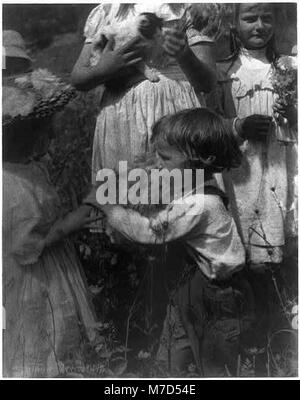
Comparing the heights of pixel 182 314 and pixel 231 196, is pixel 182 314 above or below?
below

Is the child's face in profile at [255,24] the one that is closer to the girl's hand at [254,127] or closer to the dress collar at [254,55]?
the dress collar at [254,55]

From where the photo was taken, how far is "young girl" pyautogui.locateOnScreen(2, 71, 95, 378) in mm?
4863

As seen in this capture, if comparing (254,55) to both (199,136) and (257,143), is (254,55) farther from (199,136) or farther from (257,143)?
(199,136)

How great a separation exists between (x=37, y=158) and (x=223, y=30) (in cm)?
127

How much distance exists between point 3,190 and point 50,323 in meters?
0.78

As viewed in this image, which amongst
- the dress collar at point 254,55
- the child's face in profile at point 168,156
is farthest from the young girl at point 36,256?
the dress collar at point 254,55

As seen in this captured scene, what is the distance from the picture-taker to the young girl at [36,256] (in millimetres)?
4863

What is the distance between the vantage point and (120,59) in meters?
4.84

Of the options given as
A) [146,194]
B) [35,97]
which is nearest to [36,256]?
[146,194]

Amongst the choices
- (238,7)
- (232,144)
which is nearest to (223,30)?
(238,7)

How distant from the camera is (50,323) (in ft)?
16.0

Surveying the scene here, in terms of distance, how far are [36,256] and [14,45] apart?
3.89ft
